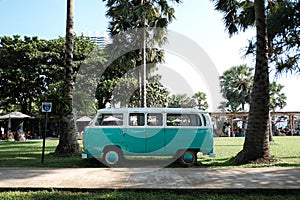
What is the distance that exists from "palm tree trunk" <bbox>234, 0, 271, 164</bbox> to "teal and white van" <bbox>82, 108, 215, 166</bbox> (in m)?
1.22

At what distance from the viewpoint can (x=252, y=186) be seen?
577 centimetres

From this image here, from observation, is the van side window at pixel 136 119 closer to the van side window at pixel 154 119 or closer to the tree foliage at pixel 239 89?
the van side window at pixel 154 119

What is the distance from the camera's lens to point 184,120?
9.27 m

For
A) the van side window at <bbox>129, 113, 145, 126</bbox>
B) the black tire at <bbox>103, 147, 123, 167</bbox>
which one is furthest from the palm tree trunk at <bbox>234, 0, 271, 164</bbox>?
the black tire at <bbox>103, 147, 123, 167</bbox>


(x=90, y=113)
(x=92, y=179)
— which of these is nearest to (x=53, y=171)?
(x=92, y=179)

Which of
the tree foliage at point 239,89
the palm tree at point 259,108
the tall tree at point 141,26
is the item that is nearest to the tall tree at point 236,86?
the tree foliage at point 239,89

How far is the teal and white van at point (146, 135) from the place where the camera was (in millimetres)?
8898

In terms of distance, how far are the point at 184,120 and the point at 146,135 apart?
4.21 ft

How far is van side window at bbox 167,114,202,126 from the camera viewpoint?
918 centimetres

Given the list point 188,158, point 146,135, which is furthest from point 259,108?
point 146,135

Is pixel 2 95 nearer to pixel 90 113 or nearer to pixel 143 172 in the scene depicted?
pixel 90 113

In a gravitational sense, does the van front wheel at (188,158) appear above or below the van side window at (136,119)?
below

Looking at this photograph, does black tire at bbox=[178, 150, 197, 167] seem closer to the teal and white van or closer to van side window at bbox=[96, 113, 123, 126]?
the teal and white van

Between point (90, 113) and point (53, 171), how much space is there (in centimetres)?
2778
